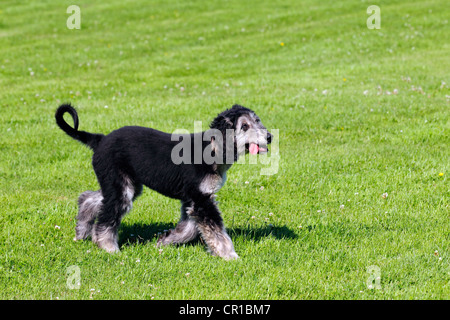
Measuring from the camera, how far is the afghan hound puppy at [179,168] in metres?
5.73

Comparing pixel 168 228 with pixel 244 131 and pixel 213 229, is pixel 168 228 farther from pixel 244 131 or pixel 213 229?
pixel 244 131

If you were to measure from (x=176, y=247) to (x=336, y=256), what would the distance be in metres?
1.81

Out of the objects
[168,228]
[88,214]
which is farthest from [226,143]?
[88,214]

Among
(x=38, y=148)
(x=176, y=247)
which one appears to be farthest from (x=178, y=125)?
(x=176, y=247)

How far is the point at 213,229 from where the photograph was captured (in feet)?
19.2

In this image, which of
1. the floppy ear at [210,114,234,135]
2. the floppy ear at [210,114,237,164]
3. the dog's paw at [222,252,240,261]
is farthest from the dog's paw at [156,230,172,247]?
the floppy ear at [210,114,234,135]

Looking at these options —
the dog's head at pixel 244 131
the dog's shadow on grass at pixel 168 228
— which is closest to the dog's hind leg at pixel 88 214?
the dog's shadow on grass at pixel 168 228

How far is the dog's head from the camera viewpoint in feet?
18.3

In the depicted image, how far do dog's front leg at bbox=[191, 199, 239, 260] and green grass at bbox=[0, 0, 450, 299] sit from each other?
0.49 feet

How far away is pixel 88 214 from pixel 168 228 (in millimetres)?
1029

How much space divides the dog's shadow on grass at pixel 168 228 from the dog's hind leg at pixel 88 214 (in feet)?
1.37

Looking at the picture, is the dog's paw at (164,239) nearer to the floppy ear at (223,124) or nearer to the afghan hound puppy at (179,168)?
the afghan hound puppy at (179,168)
